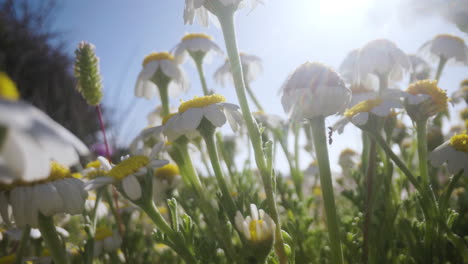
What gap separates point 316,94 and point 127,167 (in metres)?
0.59

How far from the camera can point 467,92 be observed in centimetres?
215

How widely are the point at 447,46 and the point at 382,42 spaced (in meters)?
0.81

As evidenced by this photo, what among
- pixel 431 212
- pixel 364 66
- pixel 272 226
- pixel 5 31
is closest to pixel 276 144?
pixel 364 66

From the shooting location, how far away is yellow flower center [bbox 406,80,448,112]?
1.27 meters

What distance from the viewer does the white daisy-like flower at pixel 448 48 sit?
2139mm

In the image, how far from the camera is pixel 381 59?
156cm

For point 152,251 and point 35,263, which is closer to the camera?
point 35,263

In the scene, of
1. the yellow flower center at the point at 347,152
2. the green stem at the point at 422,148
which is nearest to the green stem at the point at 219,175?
the green stem at the point at 422,148

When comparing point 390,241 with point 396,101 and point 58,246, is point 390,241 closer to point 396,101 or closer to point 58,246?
point 396,101

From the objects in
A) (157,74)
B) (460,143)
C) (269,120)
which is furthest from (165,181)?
(460,143)

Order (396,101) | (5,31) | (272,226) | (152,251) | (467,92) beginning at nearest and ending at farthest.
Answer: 1. (272,226)
2. (396,101)
3. (467,92)
4. (152,251)
5. (5,31)

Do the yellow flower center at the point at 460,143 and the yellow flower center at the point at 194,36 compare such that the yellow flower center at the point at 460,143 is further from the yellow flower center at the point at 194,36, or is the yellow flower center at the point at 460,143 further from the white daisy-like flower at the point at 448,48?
the yellow flower center at the point at 194,36

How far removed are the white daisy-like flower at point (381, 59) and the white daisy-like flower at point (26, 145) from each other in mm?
1446

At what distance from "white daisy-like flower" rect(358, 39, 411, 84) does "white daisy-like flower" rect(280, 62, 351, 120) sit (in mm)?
714
